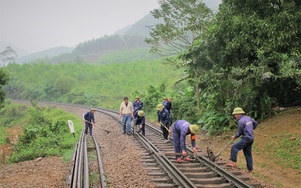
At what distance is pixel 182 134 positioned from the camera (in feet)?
28.5

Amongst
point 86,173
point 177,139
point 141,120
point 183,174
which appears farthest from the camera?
point 141,120

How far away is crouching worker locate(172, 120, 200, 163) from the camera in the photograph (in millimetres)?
8505

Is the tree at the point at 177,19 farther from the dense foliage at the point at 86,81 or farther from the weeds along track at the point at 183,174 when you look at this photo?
the dense foliage at the point at 86,81

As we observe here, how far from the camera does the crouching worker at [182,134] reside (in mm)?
8505

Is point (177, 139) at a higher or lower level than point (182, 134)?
lower

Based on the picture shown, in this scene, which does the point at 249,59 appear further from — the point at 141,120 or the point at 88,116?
the point at 88,116

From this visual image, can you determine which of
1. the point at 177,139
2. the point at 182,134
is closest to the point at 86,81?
the point at 177,139

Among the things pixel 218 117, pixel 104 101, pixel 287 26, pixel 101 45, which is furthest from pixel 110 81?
pixel 101 45

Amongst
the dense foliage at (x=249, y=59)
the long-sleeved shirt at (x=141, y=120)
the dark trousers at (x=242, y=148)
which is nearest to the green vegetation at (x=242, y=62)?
the dense foliage at (x=249, y=59)

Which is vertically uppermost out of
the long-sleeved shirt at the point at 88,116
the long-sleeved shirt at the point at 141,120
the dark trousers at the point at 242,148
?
the long-sleeved shirt at the point at 88,116

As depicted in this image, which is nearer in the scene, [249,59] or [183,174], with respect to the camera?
[183,174]

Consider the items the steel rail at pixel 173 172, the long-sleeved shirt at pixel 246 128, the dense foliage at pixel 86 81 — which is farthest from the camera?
the dense foliage at pixel 86 81

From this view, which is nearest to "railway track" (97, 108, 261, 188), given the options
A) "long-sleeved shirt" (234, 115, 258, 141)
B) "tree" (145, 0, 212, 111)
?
"long-sleeved shirt" (234, 115, 258, 141)

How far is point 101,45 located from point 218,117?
467ft
